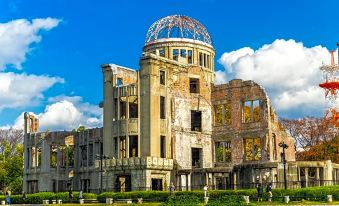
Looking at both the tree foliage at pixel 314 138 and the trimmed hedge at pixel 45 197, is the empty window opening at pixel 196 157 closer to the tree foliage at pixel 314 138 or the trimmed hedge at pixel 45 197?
the trimmed hedge at pixel 45 197

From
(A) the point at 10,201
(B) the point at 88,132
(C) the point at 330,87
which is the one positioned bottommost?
(A) the point at 10,201

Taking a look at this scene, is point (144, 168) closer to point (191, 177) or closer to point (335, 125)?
point (191, 177)

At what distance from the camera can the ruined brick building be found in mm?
59125

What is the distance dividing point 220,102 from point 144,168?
13.5 metres

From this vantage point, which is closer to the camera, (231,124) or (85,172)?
(231,124)

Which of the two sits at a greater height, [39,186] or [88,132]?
[88,132]

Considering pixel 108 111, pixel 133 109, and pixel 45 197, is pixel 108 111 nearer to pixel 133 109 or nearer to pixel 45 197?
pixel 133 109

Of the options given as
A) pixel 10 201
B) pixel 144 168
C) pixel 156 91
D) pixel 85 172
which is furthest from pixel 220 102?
pixel 10 201

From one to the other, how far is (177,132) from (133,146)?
16.1 feet

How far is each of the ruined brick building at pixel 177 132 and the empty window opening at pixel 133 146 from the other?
17cm

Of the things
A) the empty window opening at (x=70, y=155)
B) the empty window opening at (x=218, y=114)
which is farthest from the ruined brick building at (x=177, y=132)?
the empty window opening at (x=70, y=155)

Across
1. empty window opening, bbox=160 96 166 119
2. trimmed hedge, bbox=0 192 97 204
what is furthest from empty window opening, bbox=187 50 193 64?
trimmed hedge, bbox=0 192 97 204

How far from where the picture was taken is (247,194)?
152 feet

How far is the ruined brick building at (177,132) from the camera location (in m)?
59.1
